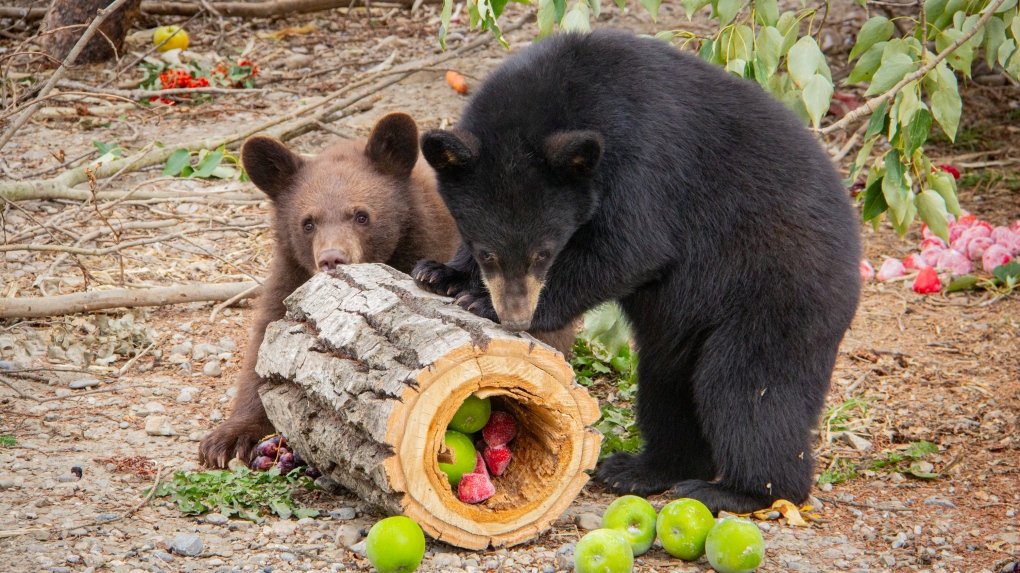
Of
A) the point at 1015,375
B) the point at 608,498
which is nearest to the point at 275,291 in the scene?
the point at 608,498

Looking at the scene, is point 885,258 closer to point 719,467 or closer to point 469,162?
point 719,467

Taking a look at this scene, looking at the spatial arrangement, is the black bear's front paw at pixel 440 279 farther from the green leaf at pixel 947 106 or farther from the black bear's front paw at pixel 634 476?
the green leaf at pixel 947 106

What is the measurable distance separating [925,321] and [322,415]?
4.19 m

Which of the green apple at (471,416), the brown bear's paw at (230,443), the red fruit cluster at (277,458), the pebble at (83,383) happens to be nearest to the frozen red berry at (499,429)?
the green apple at (471,416)

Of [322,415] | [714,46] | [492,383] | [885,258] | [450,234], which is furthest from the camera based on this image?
[885,258]

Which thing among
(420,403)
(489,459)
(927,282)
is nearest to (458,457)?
(489,459)

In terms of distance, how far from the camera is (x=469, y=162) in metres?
3.70

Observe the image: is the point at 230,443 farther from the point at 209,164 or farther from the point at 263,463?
the point at 209,164

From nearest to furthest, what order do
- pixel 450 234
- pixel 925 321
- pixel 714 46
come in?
pixel 714 46
pixel 450 234
pixel 925 321

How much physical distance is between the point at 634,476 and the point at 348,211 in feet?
6.04

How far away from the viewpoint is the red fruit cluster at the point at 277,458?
13.0ft

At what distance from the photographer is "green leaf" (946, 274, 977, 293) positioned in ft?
21.1

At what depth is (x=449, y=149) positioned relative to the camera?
361cm

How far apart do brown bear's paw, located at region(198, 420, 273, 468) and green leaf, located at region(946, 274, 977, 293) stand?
446 cm
